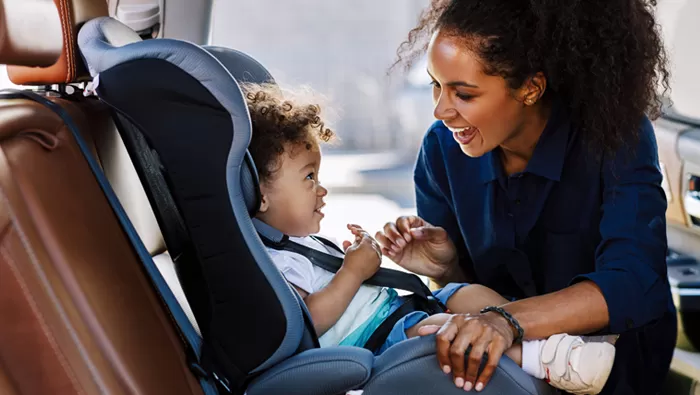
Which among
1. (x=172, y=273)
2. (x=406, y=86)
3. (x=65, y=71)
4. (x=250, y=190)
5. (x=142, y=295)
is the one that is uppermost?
(x=65, y=71)

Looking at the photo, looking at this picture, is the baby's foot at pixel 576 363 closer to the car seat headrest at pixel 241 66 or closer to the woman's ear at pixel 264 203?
the woman's ear at pixel 264 203

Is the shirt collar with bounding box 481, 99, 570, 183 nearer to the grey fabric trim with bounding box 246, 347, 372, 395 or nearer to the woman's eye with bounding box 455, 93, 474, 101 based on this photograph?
the woman's eye with bounding box 455, 93, 474, 101

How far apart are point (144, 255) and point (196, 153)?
0.21 m

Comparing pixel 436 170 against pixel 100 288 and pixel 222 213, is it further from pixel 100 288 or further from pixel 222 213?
pixel 100 288

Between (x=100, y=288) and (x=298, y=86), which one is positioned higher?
(x=298, y=86)

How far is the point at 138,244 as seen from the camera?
135cm

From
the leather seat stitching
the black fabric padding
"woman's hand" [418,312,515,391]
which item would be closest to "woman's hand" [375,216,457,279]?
"woman's hand" [418,312,515,391]

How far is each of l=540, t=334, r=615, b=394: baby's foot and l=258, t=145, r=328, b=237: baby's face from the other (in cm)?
53

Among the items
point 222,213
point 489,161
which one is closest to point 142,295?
point 222,213

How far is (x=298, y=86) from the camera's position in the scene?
1.82 meters

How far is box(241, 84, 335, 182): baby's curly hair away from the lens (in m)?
1.57

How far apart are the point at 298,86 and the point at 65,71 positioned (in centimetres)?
56

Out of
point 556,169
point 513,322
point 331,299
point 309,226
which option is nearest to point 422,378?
point 513,322

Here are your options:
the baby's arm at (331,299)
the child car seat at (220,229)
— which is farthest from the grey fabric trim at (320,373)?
the baby's arm at (331,299)
